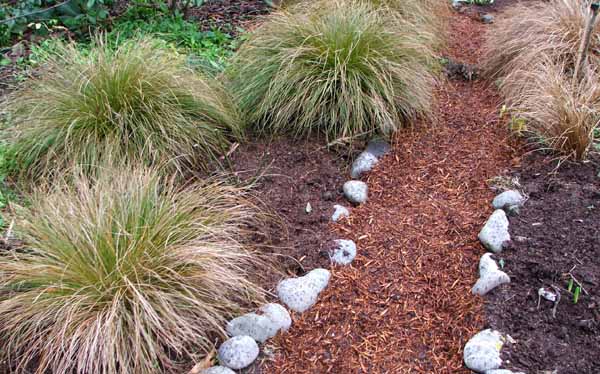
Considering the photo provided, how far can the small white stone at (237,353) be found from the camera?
234 centimetres

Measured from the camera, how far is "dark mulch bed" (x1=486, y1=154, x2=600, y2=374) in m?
2.32

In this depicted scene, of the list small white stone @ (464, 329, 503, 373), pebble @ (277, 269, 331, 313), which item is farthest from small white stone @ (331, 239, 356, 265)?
small white stone @ (464, 329, 503, 373)

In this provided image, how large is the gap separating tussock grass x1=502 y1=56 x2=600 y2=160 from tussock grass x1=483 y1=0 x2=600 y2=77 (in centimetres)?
20

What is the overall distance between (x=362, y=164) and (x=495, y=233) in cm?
97

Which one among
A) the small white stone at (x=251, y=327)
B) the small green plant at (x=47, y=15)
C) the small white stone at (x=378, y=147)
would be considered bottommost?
the small white stone at (x=251, y=327)

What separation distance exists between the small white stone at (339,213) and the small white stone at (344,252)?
223 mm

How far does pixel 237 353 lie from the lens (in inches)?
92.2

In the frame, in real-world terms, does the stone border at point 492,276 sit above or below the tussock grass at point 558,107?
below

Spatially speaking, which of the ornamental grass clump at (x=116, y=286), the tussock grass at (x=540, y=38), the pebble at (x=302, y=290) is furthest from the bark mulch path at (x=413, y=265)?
the tussock grass at (x=540, y=38)

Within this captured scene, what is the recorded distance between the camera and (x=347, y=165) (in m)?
3.61

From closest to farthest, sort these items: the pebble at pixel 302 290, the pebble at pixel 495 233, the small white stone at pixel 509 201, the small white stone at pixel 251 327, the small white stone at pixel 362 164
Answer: the small white stone at pixel 251 327
the pebble at pixel 302 290
the pebble at pixel 495 233
the small white stone at pixel 509 201
the small white stone at pixel 362 164

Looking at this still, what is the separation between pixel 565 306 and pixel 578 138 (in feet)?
4.37

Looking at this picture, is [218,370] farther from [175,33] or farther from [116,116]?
[175,33]

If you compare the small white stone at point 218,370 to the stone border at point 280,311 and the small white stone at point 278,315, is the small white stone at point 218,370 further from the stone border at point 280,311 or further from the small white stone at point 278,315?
the small white stone at point 278,315
